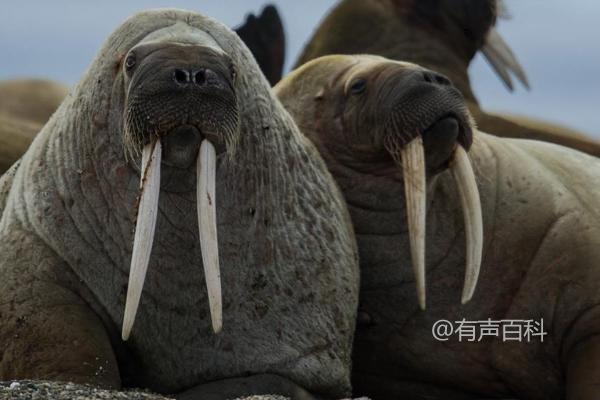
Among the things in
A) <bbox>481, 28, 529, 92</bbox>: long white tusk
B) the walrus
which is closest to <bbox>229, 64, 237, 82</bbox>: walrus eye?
the walrus

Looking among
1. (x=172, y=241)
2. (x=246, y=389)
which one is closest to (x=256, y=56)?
(x=172, y=241)

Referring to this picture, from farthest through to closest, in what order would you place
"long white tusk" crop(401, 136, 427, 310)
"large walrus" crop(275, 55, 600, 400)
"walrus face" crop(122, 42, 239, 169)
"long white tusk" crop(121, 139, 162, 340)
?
"large walrus" crop(275, 55, 600, 400) → "long white tusk" crop(401, 136, 427, 310) → "walrus face" crop(122, 42, 239, 169) → "long white tusk" crop(121, 139, 162, 340)

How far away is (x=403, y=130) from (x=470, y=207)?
469 mm

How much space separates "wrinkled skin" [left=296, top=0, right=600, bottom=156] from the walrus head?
250cm

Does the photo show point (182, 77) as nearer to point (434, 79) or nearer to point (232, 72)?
point (232, 72)

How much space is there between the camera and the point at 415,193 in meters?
7.18

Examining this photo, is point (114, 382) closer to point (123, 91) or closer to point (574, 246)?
point (123, 91)

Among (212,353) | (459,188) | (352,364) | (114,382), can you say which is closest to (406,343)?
(352,364)

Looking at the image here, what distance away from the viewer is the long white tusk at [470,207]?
7145 millimetres

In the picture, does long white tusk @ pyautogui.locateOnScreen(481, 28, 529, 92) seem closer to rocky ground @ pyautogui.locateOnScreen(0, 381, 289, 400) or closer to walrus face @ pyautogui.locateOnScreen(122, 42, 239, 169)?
walrus face @ pyautogui.locateOnScreen(122, 42, 239, 169)

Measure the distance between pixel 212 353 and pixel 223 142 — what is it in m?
0.95

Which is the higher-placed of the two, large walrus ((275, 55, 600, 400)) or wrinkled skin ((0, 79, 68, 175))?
large walrus ((275, 55, 600, 400))

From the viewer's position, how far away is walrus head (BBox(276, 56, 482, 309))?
7191mm

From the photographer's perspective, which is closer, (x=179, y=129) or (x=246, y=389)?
(x=179, y=129)
